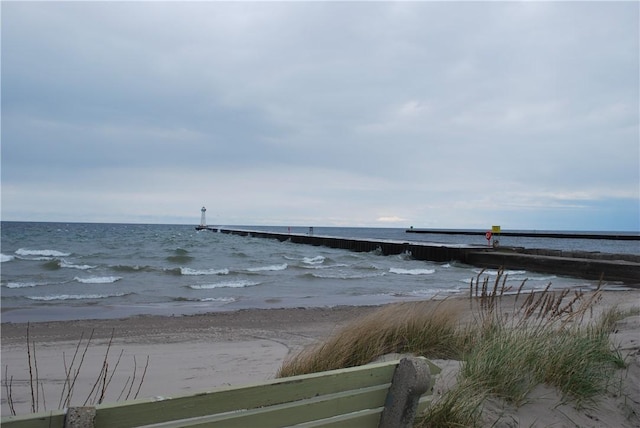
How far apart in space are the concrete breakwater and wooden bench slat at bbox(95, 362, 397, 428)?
13.4 meters

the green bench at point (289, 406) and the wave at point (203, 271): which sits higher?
the green bench at point (289, 406)

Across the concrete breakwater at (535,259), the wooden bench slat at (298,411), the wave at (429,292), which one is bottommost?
the wave at (429,292)

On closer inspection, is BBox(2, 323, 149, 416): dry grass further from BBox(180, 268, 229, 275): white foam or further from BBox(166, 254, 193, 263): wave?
BBox(166, 254, 193, 263): wave

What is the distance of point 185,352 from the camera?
24.4 ft

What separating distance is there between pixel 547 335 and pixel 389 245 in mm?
32821

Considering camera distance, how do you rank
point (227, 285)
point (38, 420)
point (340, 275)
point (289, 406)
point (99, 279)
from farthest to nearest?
point (340, 275)
point (99, 279)
point (227, 285)
point (289, 406)
point (38, 420)

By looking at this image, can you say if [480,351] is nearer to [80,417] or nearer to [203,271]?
[80,417]

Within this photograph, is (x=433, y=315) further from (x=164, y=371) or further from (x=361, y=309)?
(x=361, y=309)

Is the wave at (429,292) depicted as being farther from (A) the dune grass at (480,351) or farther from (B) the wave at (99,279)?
(B) the wave at (99,279)

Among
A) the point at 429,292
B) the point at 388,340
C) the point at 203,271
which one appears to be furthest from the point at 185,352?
the point at 203,271

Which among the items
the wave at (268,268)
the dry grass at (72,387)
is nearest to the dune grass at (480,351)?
the dry grass at (72,387)

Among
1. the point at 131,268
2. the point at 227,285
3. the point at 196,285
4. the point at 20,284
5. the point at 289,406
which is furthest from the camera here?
the point at 131,268

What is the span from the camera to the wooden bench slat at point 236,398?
173 cm

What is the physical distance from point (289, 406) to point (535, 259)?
2435 cm
